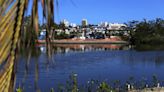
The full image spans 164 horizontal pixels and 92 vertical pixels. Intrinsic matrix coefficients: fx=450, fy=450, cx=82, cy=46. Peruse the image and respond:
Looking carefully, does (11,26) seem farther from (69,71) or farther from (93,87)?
(69,71)

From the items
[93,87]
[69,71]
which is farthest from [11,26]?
[69,71]

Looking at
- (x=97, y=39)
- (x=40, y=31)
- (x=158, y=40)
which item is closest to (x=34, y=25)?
(x=40, y=31)

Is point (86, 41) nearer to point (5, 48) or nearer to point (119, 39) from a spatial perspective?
point (119, 39)

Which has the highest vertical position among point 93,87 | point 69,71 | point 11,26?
point 11,26

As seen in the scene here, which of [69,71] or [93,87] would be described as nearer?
[93,87]

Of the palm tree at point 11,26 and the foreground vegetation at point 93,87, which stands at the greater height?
the palm tree at point 11,26

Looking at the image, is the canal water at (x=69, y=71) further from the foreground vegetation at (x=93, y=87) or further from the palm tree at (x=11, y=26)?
the foreground vegetation at (x=93, y=87)

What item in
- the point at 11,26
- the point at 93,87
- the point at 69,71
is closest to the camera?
the point at 11,26

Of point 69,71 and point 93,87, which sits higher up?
point 93,87

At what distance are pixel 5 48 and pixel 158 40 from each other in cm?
8309

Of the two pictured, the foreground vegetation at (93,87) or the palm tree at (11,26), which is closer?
the palm tree at (11,26)

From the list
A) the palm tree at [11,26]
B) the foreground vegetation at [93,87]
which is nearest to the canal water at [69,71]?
the palm tree at [11,26]

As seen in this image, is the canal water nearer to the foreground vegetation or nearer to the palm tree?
the palm tree

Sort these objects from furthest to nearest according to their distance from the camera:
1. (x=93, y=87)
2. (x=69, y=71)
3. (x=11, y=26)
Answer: (x=69, y=71), (x=93, y=87), (x=11, y=26)
